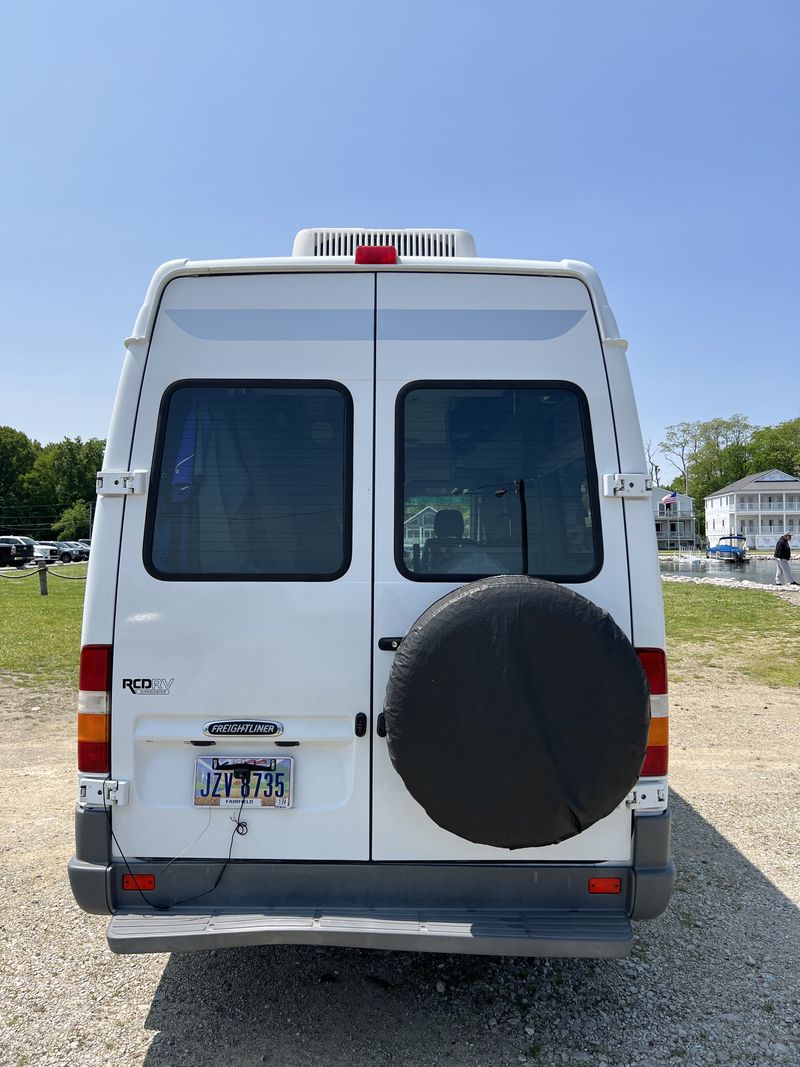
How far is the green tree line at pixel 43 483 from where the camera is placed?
86.4m

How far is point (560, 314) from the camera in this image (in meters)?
2.88

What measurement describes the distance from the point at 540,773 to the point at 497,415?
1336 mm

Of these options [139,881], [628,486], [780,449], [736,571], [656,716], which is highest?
[780,449]

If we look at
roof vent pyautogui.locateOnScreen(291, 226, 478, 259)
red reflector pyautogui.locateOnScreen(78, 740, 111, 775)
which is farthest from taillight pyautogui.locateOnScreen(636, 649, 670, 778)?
roof vent pyautogui.locateOnScreen(291, 226, 478, 259)

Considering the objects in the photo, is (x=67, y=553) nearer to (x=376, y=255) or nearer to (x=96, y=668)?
(x=96, y=668)

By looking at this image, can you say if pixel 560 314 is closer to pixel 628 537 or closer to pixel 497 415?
pixel 497 415

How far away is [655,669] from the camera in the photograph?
2.68m

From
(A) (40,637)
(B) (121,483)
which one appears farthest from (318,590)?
(A) (40,637)

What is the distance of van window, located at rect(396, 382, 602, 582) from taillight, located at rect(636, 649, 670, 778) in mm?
384

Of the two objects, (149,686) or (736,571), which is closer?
(149,686)

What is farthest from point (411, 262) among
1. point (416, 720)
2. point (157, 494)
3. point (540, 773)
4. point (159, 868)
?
point (159, 868)

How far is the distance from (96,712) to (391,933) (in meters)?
1.31

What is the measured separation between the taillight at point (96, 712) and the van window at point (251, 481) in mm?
390

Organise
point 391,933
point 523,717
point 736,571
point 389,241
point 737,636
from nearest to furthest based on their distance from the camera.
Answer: point 523,717, point 391,933, point 389,241, point 737,636, point 736,571
